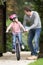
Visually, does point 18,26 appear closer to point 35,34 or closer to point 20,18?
point 35,34

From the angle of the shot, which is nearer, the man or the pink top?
the man

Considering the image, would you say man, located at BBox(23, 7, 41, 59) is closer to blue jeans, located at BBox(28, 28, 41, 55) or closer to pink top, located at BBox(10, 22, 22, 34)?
blue jeans, located at BBox(28, 28, 41, 55)

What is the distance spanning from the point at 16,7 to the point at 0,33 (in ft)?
28.9

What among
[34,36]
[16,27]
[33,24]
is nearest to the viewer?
[33,24]

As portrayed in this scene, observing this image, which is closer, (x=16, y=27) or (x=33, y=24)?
(x=33, y=24)

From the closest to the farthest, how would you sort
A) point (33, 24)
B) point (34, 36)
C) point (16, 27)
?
point (33, 24) → point (16, 27) → point (34, 36)

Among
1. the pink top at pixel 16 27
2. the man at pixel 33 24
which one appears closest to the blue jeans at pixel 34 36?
the man at pixel 33 24

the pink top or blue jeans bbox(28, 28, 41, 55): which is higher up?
the pink top

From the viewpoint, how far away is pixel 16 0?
68.7 ft

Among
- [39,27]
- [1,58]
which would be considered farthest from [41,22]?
[1,58]

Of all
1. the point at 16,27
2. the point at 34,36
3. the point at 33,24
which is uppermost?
the point at 33,24

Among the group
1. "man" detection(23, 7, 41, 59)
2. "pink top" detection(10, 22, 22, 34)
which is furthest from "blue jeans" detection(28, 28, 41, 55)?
"pink top" detection(10, 22, 22, 34)

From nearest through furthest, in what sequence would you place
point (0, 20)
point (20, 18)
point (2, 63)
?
point (2, 63) → point (0, 20) → point (20, 18)

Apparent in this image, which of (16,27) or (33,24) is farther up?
(33,24)
